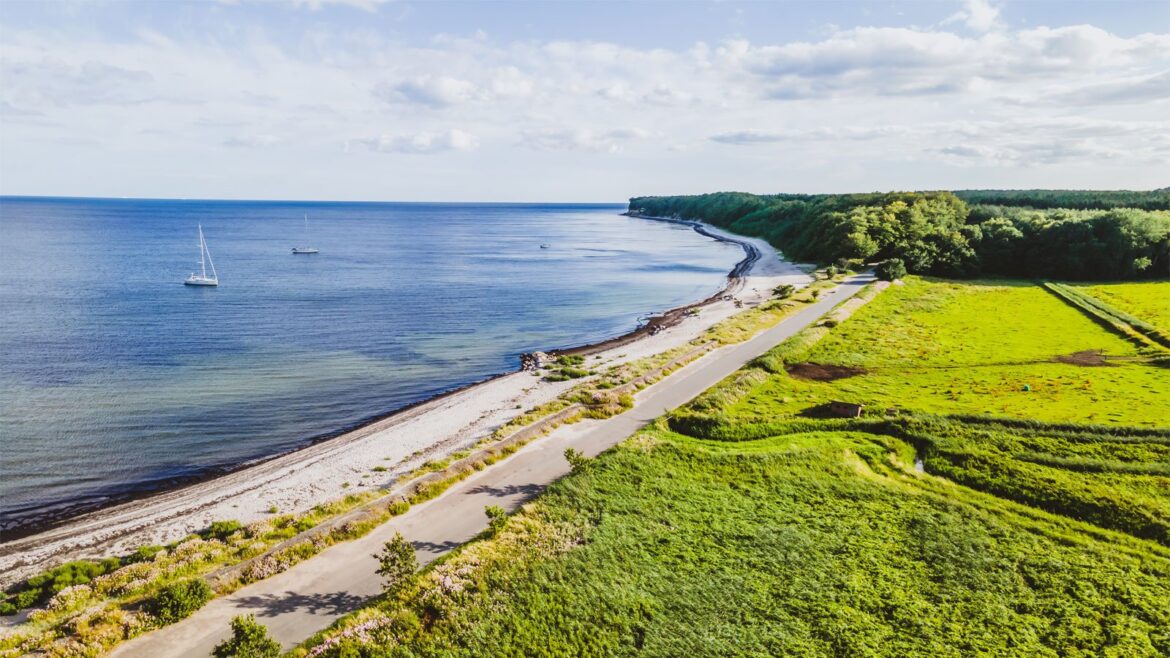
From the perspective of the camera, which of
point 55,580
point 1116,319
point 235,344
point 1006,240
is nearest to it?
point 55,580

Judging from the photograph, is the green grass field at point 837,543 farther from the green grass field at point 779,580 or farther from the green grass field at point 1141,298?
the green grass field at point 1141,298

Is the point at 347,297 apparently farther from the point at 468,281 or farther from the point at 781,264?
the point at 781,264

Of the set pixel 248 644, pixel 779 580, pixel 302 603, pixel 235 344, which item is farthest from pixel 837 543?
pixel 235 344

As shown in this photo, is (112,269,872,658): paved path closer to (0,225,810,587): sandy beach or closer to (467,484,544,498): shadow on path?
(467,484,544,498): shadow on path

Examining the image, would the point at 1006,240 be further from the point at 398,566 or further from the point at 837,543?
the point at 398,566

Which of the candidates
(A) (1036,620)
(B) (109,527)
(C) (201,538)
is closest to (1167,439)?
(A) (1036,620)

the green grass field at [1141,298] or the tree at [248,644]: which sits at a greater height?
the green grass field at [1141,298]

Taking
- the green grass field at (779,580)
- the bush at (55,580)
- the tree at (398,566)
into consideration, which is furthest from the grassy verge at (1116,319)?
the bush at (55,580)
